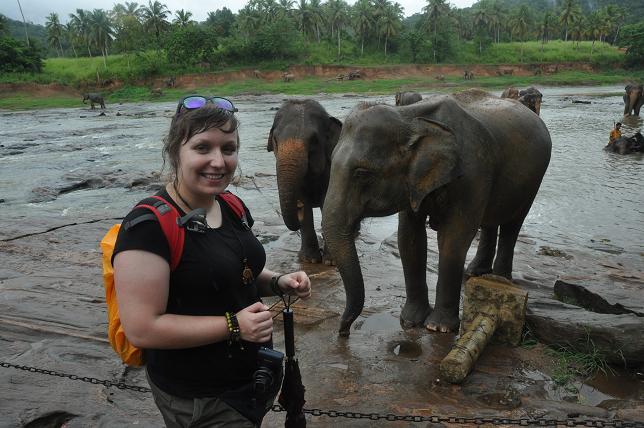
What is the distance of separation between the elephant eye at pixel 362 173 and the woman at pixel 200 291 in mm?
1906

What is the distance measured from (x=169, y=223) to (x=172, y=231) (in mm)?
29

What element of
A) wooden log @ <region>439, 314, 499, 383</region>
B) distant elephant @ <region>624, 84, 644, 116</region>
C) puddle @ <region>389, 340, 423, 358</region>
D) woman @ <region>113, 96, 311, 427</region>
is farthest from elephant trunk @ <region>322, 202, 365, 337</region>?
distant elephant @ <region>624, 84, 644, 116</region>

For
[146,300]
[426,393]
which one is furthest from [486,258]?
[146,300]

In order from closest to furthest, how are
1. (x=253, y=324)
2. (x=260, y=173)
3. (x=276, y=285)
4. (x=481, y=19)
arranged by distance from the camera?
(x=253, y=324), (x=276, y=285), (x=260, y=173), (x=481, y=19)

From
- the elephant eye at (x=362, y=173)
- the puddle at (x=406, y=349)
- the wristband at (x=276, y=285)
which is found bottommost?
the puddle at (x=406, y=349)

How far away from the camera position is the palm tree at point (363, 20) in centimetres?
7062

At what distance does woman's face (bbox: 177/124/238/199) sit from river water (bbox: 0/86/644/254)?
6.23 m

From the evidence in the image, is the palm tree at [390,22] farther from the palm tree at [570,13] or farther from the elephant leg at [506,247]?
the elephant leg at [506,247]

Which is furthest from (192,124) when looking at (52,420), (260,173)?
(260,173)

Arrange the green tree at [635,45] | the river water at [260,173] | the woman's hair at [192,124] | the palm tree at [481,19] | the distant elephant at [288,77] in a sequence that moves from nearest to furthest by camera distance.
→ the woman's hair at [192,124] < the river water at [260,173] < the distant elephant at [288,77] < the green tree at [635,45] < the palm tree at [481,19]

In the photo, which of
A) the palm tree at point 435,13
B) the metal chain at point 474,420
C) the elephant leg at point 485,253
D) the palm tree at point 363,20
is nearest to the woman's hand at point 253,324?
the metal chain at point 474,420

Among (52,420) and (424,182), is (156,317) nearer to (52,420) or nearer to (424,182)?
(52,420)

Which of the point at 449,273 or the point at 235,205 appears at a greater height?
the point at 235,205

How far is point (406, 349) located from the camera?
14.6 ft
